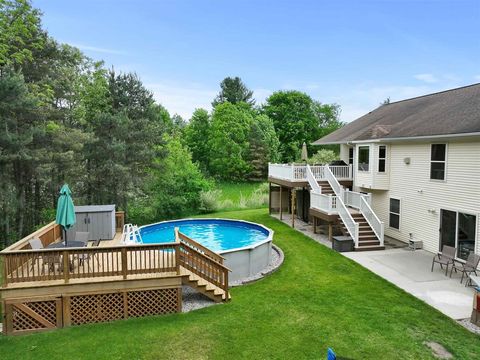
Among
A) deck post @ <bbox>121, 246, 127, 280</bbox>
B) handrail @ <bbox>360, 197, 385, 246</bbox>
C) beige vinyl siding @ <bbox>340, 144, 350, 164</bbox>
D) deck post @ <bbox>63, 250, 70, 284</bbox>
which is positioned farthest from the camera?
beige vinyl siding @ <bbox>340, 144, 350, 164</bbox>

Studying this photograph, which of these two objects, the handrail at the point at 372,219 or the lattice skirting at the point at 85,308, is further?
the handrail at the point at 372,219

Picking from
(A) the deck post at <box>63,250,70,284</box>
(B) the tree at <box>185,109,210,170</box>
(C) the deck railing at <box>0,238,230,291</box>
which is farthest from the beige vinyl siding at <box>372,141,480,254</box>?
(B) the tree at <box>185,109,210,170</box>

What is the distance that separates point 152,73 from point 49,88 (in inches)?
906

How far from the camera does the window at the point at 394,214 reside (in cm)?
1517

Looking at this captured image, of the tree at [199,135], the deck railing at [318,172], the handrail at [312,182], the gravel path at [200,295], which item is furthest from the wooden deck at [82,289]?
the tree at [199,135]

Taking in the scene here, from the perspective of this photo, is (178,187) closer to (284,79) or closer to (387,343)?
(387,343)

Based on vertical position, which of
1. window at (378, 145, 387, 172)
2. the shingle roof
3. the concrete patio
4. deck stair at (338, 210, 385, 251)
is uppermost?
the shingle roof

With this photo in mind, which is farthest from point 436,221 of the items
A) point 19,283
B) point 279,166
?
point 19,283

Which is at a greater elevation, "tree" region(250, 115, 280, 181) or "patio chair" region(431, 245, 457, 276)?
"tree" region(250, 115, 280, 181)

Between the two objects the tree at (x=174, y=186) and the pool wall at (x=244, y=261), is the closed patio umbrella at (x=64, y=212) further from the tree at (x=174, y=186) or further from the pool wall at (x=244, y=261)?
the tree at (x=174, y=186)

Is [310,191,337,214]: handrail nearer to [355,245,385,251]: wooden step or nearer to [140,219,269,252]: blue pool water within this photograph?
[355,245,385,251]: wooden step

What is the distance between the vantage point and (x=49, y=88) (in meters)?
17.1

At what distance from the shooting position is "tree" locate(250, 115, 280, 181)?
43.5 metres

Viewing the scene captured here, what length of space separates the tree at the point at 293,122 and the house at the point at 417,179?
29207 mm
